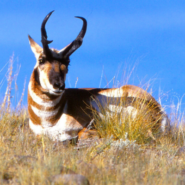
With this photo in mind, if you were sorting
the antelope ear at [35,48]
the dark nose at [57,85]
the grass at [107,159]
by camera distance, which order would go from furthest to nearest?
the antelope ear at [35,48]
the dark nose at [57,85]
the grass at [107,159]

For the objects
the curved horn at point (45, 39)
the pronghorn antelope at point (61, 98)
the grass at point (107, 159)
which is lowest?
the grass at point (107, 159)

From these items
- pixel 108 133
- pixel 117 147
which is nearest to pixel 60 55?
pixel 108 133

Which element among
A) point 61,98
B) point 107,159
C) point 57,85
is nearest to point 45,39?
point 57,85

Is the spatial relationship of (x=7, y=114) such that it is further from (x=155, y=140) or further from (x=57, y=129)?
(x=155, y=140)

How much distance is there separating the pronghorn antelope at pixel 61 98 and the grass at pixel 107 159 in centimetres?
40

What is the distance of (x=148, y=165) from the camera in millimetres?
4883

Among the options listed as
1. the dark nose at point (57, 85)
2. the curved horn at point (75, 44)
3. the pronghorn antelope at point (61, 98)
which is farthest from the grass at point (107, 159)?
the curved horn at point (75, 44)

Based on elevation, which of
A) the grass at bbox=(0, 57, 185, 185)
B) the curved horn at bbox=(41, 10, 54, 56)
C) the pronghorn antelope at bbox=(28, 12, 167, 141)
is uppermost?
the curved horn at bbox=(41, 10, 54, 56)

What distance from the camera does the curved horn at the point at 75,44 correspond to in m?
7.32

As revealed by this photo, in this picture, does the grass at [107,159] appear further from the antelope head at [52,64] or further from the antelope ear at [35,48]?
the antelope ear at [35,48]

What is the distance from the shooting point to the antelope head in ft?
21.8

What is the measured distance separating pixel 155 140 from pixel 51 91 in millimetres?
2695

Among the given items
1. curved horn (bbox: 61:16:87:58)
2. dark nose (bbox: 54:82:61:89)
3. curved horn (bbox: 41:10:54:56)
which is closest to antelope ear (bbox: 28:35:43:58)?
curved horn (bbox: 41:10:54:56)

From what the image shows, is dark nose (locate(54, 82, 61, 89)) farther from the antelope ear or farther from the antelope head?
the antelope ear
